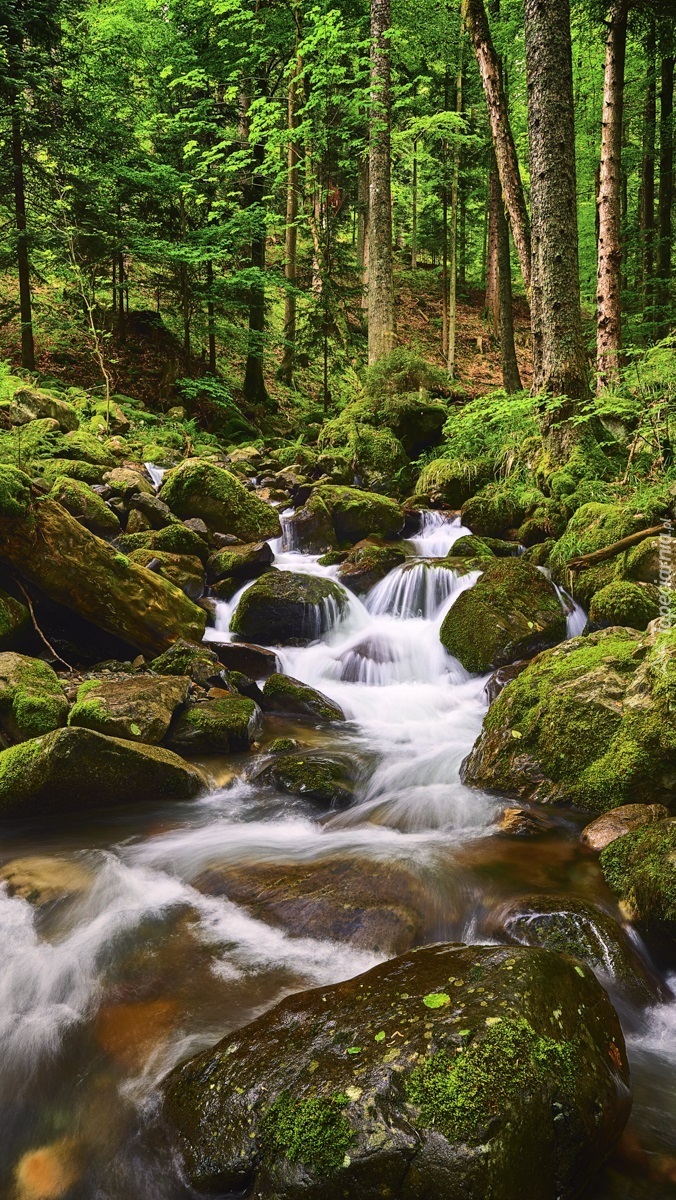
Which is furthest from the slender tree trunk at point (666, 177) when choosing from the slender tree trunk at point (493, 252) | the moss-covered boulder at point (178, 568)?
the moss-covered boulder at point (178, 568)

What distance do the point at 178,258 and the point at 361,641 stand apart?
1054 centimetres

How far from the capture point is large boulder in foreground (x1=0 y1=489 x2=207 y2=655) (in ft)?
22.9

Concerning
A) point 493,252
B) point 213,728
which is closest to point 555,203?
point 213,728

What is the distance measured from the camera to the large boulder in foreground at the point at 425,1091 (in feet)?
6.51

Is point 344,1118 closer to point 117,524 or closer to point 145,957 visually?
point 145,957

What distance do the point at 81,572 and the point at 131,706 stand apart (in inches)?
76.2

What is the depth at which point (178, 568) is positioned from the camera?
29.2 ft

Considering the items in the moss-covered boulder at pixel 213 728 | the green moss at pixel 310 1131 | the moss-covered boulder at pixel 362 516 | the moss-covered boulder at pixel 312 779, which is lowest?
the moss-covered boulder at pixel 312 779

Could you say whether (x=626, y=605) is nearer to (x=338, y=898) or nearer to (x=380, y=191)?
(x=338, y=898)

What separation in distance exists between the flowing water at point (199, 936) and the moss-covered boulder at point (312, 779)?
0.10m

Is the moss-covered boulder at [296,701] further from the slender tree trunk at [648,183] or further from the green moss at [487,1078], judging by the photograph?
the slender tree trunk at [648,183]

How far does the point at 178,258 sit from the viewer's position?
→ 14.6 metres

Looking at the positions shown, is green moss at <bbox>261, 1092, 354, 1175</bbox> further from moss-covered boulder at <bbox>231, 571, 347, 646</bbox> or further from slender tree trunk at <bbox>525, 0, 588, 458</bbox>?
slender tree trunk at <bbox>525, 0, 588, 458</bbox>

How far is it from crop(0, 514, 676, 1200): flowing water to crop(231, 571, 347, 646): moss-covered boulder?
1820mm
